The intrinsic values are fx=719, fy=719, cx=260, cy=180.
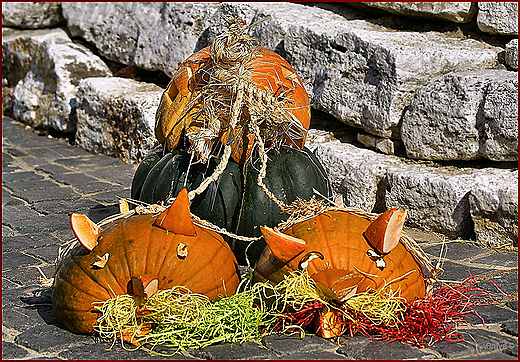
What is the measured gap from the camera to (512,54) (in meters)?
4.66

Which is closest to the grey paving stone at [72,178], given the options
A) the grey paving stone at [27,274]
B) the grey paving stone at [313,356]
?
the grey paving stone at [27,274]

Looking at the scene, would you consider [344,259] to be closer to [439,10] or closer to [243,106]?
[243,106]

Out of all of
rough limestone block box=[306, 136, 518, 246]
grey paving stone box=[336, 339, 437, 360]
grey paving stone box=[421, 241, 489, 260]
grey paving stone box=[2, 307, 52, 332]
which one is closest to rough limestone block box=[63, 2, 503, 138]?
rough limestone block box=[306, 136, 518, 246]

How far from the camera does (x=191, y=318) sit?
119 inches

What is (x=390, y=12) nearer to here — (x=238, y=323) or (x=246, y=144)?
(x=246, y=144)

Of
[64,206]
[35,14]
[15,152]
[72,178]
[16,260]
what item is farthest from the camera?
[35,14]

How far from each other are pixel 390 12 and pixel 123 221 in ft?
9.91

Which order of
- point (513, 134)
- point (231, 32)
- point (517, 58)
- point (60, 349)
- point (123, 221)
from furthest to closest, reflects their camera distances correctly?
point (517, 58)
point (513, 134)
point (231, 32)
point (123, 221)
point (60, 349)

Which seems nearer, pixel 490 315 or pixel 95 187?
pixel 490 315

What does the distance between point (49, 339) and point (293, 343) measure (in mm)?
1042

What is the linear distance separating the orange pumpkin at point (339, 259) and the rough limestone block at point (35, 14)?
600 cm

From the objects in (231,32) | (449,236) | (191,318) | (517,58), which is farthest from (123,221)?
(517,58)

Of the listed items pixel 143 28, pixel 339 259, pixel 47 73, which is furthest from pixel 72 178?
pixel 339 259

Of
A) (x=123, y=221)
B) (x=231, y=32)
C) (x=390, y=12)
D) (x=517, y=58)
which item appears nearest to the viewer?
(x=123, y=221)
